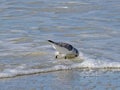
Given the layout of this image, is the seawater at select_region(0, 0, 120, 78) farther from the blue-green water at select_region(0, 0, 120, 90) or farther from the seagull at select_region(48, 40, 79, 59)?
the seagull at select_region(48, 40, 79, 59)

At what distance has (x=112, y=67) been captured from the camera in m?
10.1

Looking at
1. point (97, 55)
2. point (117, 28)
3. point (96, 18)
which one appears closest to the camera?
point (97, 55)

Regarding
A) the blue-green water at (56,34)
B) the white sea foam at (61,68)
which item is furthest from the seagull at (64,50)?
the white sea foam at (61,68)

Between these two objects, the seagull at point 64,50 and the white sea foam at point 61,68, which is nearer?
the white sea foam at point 61,68

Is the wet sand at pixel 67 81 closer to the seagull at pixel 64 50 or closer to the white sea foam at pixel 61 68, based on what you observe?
the white sea foam at pixel 61 68

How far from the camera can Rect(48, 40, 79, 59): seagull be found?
10.9 m

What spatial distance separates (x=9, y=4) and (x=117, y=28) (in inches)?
189

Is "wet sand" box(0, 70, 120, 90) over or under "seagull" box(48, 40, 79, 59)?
under

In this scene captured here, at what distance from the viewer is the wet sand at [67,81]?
8.63m

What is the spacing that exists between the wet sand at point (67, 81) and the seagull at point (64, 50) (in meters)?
1.10

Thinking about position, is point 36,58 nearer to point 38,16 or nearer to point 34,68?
point 34,68

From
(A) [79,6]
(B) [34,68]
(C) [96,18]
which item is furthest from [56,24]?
(B) [34,68]

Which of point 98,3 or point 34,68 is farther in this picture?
point 98,3

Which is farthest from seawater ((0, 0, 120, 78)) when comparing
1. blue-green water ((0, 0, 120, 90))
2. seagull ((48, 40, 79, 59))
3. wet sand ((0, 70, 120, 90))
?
wet sand ((0, 70, 120, 90))
